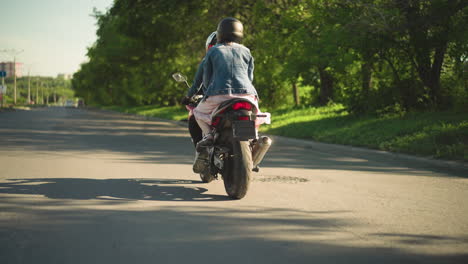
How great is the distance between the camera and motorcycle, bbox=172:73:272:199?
6270mm

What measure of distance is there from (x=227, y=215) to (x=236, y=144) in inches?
40.3

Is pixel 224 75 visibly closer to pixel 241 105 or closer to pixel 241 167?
pixel 241 105

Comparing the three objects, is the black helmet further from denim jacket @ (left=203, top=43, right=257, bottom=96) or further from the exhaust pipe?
the exhaust pipe

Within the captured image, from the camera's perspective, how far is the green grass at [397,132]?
11.7 metres

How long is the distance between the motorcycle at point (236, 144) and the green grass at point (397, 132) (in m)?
5.54

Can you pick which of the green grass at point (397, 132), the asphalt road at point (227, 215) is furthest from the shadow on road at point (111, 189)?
the green grass at point (397, 132)

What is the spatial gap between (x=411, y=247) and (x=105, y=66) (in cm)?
5704

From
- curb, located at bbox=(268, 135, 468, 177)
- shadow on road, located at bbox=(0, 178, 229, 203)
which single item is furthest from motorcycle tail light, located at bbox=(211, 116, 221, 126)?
curb, located at bbox=(268, 135, 468, 177)

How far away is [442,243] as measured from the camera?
15.2 feet

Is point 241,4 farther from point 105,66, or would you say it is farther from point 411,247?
point 105,66

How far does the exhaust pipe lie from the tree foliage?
28.0 ft

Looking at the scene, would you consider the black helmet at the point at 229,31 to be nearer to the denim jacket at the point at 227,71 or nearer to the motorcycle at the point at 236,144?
the denim jacket at the point at 227,71

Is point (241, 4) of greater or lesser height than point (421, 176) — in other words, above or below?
above

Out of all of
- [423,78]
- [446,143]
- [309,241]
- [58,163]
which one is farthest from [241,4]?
[309,241]
